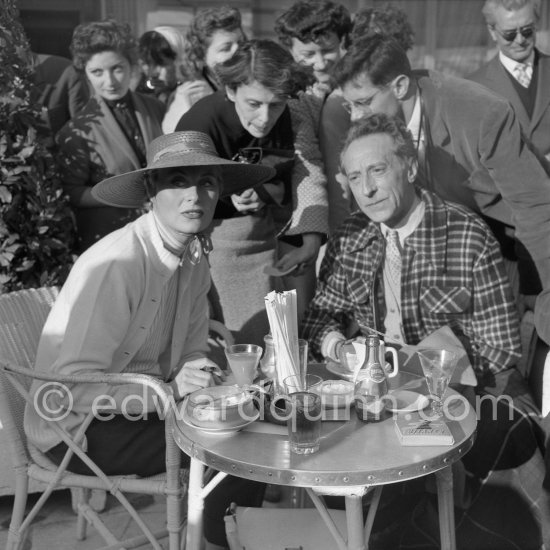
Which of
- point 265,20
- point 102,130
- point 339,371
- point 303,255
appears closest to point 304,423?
point 339,371

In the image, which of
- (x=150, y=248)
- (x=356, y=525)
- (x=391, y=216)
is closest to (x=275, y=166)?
(x=391, y=216)

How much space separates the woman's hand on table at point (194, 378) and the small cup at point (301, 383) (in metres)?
0.26

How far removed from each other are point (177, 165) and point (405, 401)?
101 cm

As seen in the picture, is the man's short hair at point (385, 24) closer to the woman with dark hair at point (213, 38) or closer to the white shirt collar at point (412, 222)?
the woman with dark hair at point (213, 38)

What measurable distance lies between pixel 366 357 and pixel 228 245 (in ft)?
4.30

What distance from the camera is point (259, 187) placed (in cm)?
324

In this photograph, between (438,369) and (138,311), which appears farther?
(138,311)

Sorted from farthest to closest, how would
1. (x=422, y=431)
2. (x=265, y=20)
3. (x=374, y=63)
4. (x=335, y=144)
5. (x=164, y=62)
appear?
(x=265, y=20) → (x=164, y=62) → (x=335, y=144) → (x=374, y=63) → (x=422, y=431)

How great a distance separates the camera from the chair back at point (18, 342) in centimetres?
236

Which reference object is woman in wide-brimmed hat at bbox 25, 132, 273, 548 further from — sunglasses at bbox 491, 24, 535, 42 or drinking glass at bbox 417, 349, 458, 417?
sunglasses at bbox 491, 24, 535, 42

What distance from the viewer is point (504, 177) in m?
3.09

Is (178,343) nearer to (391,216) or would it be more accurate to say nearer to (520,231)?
(391,216)

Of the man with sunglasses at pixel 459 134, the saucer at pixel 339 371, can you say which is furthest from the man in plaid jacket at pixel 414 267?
the man with sunglasses at pixel 459 134

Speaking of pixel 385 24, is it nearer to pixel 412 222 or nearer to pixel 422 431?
pixel 412 222
